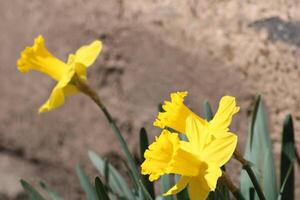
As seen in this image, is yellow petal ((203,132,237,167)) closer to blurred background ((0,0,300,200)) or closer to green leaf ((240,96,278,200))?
green leaf ((240,96,278,200))

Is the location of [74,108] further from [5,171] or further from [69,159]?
[5,171]

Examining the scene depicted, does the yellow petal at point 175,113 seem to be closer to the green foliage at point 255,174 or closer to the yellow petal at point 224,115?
the yellow petal at point 224,115

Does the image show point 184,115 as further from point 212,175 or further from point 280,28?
point 280,28

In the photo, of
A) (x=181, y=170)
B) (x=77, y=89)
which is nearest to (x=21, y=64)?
(x=77, y=89)

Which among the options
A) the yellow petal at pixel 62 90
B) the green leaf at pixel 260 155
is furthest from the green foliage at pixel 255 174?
the yellow petal at pixel 62 90

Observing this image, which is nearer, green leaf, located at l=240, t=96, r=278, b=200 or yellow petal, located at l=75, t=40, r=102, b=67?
green leaf, located at l=240, t=96, r=278, b=200

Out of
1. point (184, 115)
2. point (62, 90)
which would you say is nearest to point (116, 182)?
point (62, 90)

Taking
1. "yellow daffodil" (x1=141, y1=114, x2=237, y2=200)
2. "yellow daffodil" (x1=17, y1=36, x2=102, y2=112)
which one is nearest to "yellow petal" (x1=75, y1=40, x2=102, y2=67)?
"yellow daffodil" (x1=17, y1=36, x2=102, y2=112)

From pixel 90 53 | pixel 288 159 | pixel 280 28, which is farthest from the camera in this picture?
pixel 280 28
